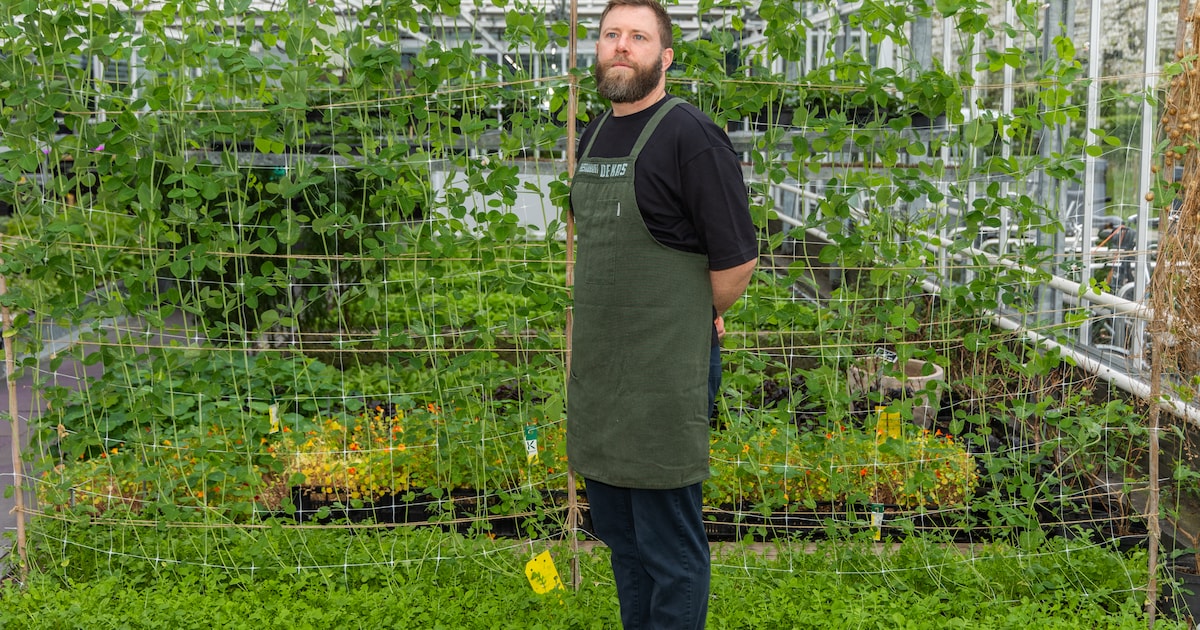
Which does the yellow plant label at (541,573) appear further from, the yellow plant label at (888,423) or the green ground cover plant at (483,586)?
the yellow plant label at (888,423)

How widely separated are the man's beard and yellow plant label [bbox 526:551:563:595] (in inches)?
53.6

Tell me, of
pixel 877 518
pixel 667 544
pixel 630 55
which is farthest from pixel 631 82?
pixel 877 518

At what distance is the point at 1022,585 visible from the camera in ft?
10.3

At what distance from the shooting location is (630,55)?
229 cm

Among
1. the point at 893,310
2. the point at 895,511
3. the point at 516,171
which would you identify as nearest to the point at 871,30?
the point at 893,310

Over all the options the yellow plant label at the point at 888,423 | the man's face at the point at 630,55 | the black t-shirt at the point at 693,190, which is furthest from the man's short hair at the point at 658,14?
the yellow plant label at the point at 888,423

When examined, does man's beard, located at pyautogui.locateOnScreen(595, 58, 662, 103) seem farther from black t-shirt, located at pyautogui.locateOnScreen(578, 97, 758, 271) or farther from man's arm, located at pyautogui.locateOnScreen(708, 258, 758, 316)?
man's arm, located at pyautogui.locateOnScreen(708, 258, 758, 316)

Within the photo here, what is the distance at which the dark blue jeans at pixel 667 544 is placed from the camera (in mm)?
2393

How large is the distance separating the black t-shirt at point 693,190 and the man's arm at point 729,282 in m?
0.02

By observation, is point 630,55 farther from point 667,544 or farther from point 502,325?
point 502,325

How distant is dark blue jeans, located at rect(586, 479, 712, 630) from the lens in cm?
239

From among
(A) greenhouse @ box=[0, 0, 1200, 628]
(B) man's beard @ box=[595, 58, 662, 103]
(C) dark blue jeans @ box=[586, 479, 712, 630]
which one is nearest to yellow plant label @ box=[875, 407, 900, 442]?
(A) greenhouse @ box=[0, 0, 1200, 628]

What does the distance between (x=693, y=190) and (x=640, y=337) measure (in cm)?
34

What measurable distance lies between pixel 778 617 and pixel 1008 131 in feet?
4.85
